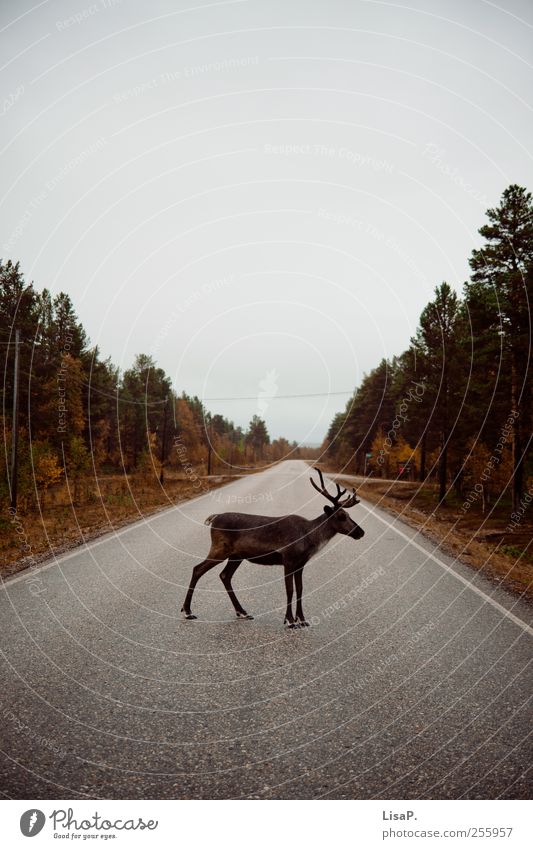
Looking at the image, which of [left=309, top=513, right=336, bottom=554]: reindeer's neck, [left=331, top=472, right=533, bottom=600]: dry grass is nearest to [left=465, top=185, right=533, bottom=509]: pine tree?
[left=331, top=472, right=533, bottom=600]: dry grass

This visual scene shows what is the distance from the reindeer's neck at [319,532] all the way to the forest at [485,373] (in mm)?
6124

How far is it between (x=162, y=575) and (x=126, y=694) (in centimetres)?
432

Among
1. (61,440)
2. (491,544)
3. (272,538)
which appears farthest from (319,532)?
(61,440)

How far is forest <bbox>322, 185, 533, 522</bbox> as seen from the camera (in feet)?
63.1

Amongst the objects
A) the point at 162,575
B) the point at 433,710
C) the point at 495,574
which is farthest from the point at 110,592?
the point at 495,574

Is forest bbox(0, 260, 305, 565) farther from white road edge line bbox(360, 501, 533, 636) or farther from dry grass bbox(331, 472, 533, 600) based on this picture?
dry grass bbox(331, 472, 533, 600)

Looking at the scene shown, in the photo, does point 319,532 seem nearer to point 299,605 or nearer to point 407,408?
point 299,605

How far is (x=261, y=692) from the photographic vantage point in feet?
13.9

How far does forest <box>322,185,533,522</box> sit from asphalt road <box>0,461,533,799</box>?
6.19m

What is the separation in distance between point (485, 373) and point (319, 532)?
2057 centimetres

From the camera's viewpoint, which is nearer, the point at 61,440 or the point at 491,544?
the point at 491,544

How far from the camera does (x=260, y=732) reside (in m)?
3.57

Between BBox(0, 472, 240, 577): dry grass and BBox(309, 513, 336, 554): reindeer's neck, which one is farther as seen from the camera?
BBox(0, 472, 240, 577): dry grass

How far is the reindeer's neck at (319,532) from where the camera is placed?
543cm
